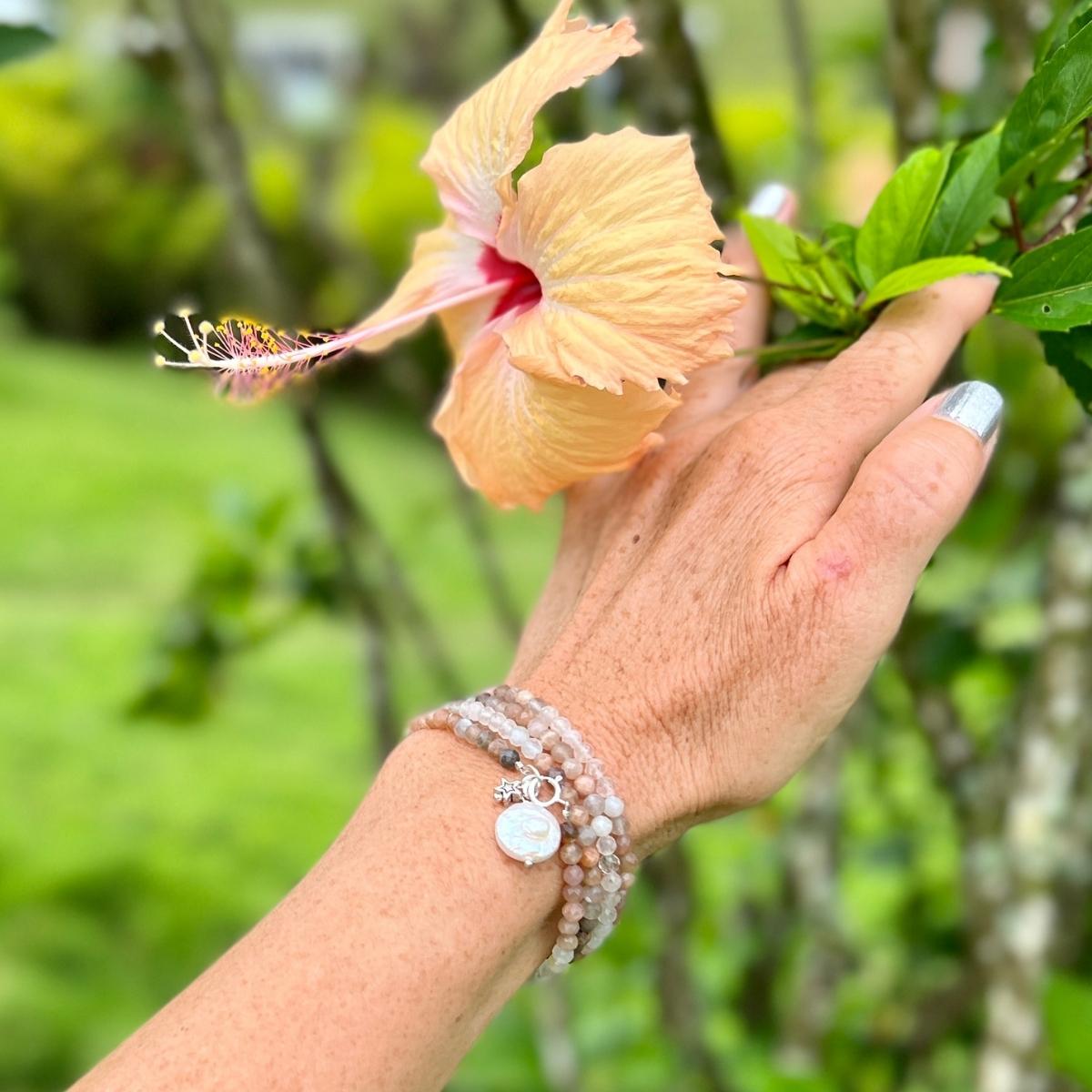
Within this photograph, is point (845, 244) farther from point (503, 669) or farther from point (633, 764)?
point (503, 669)

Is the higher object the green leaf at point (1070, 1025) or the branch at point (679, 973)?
the green leaf at point (1070, 1025)

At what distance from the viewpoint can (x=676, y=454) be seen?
0.61 meters

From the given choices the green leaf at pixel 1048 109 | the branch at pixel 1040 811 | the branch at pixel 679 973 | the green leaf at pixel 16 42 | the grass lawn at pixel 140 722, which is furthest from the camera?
the grass lawn at pixel 140 722

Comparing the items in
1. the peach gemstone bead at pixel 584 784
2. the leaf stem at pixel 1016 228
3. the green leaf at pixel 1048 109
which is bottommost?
the peach gemstone bead at pixel 584 784

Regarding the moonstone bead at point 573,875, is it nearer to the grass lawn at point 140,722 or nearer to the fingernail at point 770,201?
the fingernail at point 770,201

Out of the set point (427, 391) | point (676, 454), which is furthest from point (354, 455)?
point (676, 454)

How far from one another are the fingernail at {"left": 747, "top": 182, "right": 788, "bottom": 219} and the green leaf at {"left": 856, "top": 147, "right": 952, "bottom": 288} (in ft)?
0.32

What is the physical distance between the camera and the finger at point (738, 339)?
0.64 meters

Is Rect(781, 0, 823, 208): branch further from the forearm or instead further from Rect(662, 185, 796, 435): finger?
the forearm

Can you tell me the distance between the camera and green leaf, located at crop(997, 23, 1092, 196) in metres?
0.48

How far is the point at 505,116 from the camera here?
531 millimetres

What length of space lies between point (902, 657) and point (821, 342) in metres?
0.53

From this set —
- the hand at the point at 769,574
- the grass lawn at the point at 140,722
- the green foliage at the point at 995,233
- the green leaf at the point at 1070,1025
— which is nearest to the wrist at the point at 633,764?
the hand at the point at 769,574

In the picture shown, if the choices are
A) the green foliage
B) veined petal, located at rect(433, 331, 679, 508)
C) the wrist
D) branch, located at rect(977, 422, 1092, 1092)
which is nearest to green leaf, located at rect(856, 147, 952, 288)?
the green foliage
